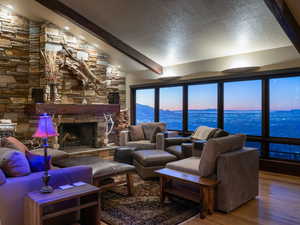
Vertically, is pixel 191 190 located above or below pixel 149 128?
below

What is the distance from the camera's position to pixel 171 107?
701cm

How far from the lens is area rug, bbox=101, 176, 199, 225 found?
2.77 m

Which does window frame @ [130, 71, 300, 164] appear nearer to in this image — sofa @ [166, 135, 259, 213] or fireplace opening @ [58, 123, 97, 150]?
sofa @ [166, 135, 259, 213]

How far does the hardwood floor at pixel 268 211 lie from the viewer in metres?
2.74

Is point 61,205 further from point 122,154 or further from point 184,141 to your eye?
point 184,141

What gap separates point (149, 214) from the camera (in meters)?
2.92

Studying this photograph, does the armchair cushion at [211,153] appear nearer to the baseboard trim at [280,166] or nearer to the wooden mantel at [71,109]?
the baseboard trim at [280,166]

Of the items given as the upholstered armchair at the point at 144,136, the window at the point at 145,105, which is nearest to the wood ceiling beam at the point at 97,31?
the window at the point at 145,105

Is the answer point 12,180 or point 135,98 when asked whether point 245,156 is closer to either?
point 12,180

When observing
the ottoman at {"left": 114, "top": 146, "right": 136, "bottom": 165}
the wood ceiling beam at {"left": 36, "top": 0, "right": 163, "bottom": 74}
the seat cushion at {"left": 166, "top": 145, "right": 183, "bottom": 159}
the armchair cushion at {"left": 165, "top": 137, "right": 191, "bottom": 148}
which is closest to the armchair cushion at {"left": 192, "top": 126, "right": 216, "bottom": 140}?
the armchair cushion at {"left": 165, "top": 137, "right": 191, "bottom": 148}

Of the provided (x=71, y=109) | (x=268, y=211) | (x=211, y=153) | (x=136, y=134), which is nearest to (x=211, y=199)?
(x=211, y=153)

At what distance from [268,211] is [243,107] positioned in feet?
9.50

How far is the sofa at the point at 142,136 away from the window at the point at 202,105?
915 millimetres

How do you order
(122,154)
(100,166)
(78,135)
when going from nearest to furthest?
(100,166) < (122,154) < (78,135)
